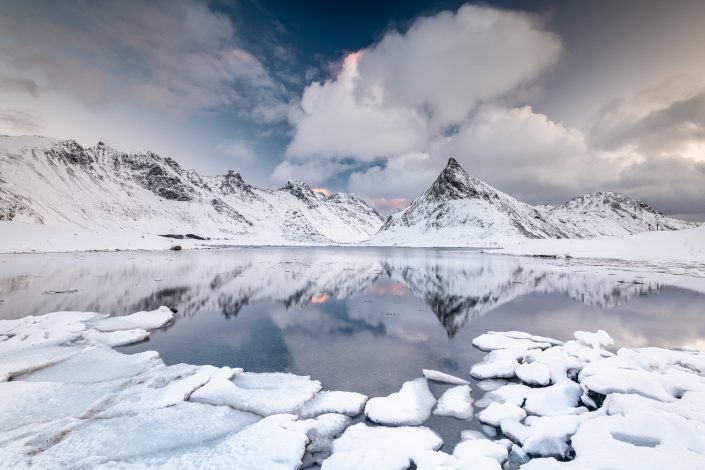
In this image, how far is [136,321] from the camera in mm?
16078

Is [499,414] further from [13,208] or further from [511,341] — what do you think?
[13,208]

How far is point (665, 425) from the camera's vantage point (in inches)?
253

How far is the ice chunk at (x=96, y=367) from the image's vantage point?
979cm

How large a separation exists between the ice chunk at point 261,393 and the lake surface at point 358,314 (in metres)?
0.99

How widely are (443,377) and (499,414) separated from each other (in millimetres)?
2461

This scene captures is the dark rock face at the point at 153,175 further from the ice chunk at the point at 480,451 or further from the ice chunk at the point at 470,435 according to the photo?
the ice chunk at the point at 480,451

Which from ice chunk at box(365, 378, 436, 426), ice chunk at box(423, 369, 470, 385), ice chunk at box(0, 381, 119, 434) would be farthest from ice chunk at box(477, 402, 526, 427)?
ice chunk at box(0, 381, 119, 434)

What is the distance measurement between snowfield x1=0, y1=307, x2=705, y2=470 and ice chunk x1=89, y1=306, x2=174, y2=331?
320cm

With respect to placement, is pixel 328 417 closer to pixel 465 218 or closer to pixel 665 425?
pixel 665 425

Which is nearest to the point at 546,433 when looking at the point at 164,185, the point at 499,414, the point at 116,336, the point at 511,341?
the point at 499,414

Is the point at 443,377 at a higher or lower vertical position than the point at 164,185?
lower

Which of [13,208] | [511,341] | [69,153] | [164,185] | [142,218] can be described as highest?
[69,153]

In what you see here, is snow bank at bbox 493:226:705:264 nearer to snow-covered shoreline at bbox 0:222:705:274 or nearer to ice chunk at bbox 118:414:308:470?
snow-covered shoreline at bbox 0:222:705:274

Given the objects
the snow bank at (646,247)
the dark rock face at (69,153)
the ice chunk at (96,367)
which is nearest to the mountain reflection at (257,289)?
the ice chunk at (96,367)
